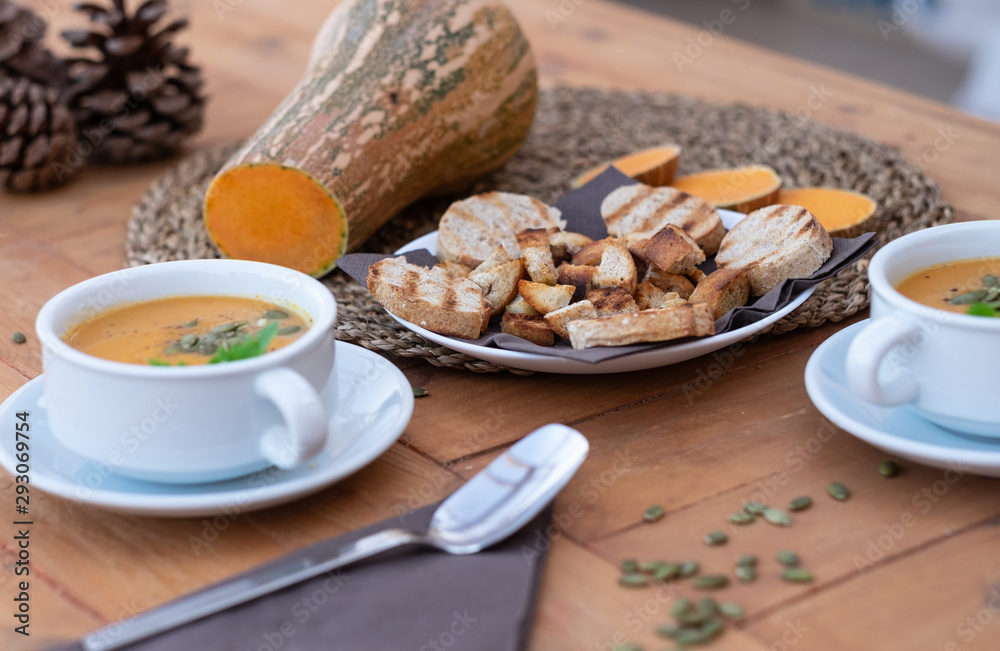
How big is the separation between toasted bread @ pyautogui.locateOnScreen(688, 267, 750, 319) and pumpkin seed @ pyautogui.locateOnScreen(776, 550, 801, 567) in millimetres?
401

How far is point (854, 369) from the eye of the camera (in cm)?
102

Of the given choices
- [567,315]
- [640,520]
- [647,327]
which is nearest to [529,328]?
[567,315]

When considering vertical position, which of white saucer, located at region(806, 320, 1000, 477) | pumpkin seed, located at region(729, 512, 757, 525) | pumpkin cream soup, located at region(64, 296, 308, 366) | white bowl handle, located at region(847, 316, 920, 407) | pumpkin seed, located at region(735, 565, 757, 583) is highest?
white bowl handle, located at region(847, 316, 920, 407)

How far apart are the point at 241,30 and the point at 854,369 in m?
2.42

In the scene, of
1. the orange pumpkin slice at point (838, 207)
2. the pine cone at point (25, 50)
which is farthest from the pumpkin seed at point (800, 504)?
the pine cone at point (25, 50)

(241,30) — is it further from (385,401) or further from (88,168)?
(385,401)

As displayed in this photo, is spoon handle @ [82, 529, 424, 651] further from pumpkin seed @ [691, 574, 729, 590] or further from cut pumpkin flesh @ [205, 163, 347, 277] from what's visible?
cut pumpkin flesh @ [205, 163, 347, 277]

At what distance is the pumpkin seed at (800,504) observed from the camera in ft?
3.38

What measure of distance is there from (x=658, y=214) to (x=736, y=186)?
1.21 ft

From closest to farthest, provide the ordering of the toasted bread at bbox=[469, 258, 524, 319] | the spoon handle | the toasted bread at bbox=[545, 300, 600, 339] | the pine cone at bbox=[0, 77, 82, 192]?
the spoon handle
the toasted bread at bbox=[545, 300, 600, 339]
the toasted bread at bbox=[469, 258, 524, 319]
the pine cone at bbox=[0, 77, 82, 192]

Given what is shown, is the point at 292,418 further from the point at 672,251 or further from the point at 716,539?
the point at 672,251

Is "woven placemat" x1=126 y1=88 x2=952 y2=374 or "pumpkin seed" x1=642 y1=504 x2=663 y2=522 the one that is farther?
A: "woven placemat" x1=126 y1=88 x2=952 y2=374

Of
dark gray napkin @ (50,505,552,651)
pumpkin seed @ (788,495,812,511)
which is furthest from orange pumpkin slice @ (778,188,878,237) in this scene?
dark gray napkin @ (50,505,552,651)

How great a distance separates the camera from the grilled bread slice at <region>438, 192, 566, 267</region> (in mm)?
1495
